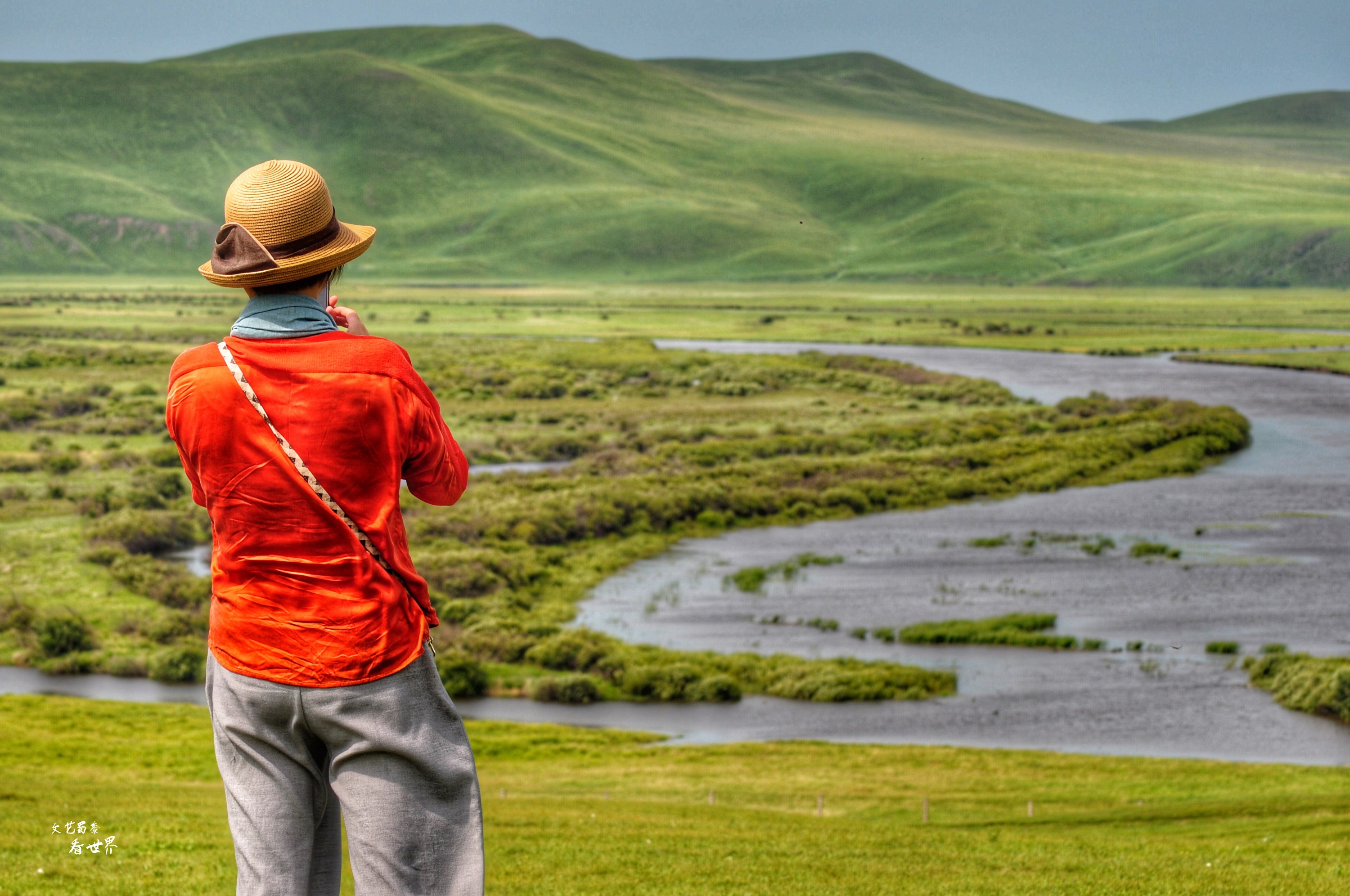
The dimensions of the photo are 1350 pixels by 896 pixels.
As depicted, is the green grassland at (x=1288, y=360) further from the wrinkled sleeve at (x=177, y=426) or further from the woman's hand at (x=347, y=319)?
the wrinkled sleeve at (x=177, y=426)

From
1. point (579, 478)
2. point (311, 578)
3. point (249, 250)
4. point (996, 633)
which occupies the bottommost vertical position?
point (996, 633)

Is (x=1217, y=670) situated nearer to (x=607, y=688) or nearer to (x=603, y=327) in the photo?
(x=607, y=688)

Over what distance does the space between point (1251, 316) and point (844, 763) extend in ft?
588

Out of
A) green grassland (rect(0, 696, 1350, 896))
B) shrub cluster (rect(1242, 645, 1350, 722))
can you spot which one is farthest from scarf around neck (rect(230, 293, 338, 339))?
shrub cluster (rect(1242, 645, 1350, 722))

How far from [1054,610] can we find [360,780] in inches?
1993

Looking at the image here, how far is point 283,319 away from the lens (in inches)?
166

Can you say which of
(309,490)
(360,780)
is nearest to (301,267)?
(309,490)

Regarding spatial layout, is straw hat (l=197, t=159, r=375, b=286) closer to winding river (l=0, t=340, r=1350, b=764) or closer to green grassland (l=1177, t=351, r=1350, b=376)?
winding river (l=0, t=340, r=1350, b=764)

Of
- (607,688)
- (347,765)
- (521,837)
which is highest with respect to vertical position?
(347,765)

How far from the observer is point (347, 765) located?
4156 mm

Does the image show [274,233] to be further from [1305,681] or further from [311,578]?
[1305,681]

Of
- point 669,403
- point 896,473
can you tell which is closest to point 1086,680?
point 896,473

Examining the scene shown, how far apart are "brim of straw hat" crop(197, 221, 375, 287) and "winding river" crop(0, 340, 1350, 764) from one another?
34.4 meters

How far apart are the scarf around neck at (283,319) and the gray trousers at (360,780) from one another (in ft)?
3.52
